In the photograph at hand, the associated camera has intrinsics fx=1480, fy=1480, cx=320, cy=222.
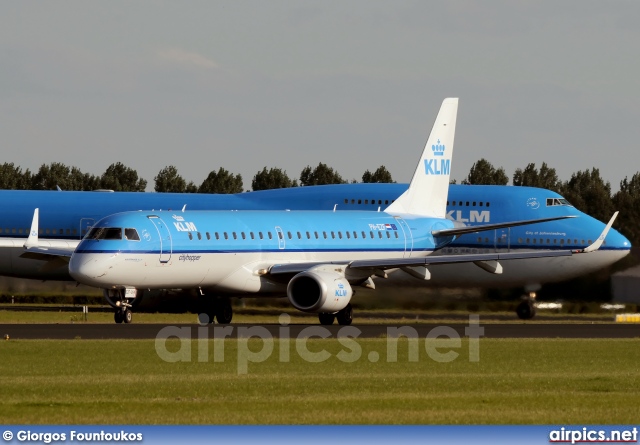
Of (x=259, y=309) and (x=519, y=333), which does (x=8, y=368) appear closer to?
(x=519, y=333)

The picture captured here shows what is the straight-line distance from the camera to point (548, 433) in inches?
666

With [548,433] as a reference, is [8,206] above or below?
above

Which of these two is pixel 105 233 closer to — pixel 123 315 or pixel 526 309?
pixel 123 315

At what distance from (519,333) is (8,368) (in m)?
16.9

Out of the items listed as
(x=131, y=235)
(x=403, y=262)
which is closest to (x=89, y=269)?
(x=131, y=235)

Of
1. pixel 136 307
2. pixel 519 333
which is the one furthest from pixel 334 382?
pixel 136 307

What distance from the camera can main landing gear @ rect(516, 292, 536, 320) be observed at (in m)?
53.4

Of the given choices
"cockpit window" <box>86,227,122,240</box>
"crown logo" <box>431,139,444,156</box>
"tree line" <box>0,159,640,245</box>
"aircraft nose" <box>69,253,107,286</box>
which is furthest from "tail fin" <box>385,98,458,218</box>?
"tree line" <box>0,159,640,245</box>

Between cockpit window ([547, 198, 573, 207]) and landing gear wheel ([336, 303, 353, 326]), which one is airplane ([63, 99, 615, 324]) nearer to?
landing gear wheel ([336, 303, 353, 326])

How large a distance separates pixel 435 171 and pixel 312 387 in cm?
3186

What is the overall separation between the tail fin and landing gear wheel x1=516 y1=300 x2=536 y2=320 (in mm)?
4356

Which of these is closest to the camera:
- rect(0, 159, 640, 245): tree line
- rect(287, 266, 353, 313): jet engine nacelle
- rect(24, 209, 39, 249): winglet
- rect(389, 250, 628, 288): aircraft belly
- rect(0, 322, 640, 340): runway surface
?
rect(0, 322, 640, 340): runway surface

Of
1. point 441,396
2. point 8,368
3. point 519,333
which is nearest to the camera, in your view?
point 441,396

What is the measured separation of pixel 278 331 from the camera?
124ft
